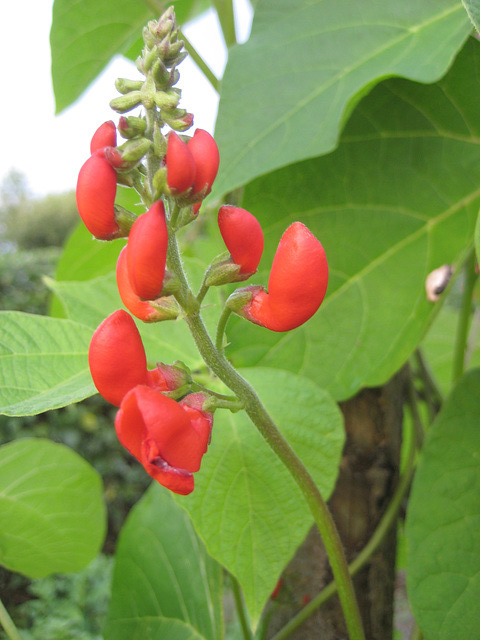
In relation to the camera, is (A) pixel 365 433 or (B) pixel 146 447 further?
(A) pixel 365 433

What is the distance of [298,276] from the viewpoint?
0.42 metres

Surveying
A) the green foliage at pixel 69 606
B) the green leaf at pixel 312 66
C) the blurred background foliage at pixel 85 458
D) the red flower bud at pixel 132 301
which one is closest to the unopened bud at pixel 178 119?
the red flower bud at pixel 132 301

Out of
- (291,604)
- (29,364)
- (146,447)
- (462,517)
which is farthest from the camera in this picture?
(291,604)

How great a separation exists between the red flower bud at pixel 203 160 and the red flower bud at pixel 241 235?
3cm

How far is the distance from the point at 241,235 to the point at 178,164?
0.26ft

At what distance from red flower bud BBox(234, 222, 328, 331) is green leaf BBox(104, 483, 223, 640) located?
2.26 ft

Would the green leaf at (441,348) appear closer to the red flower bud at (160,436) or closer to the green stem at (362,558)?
the green stem at (362,558)

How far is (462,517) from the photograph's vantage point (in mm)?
730

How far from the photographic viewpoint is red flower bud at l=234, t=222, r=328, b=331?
0.42m

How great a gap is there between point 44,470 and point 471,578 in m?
0.68

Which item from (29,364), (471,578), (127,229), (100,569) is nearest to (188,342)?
(29,364)

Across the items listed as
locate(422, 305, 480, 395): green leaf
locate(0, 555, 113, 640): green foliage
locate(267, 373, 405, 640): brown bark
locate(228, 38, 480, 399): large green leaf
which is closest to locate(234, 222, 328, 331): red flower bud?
locate(228, 38, 480, 399): large green leaf

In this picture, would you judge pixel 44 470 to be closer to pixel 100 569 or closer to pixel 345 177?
pixel 345 177

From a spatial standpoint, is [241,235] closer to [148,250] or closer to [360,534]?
[148,250]
